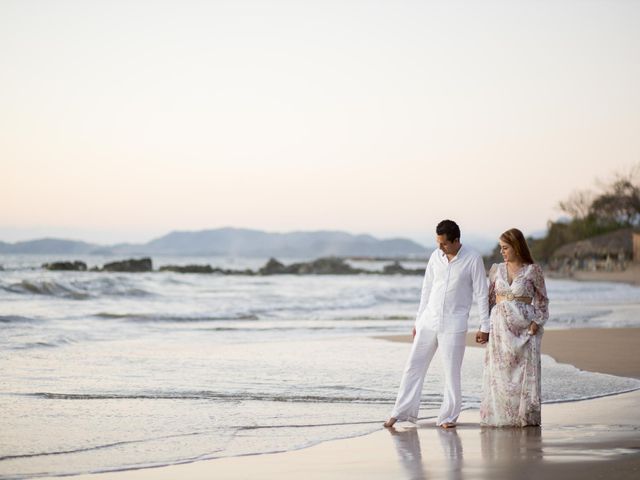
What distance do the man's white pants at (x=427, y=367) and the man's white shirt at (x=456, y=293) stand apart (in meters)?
0.09

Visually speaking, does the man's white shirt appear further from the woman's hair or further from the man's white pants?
the woman's hair

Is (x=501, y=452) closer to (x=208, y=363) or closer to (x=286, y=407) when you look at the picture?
(x=286, y=407)

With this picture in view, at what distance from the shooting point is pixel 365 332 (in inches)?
754

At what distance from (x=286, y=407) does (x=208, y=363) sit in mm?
3890

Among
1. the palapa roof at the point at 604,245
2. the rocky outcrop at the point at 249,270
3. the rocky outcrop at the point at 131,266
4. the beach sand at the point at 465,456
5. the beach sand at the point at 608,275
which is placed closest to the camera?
the beach sand at the point at 465,456

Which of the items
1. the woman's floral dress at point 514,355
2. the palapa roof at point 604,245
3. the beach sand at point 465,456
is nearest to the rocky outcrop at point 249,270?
the palapa roof at point 604,245

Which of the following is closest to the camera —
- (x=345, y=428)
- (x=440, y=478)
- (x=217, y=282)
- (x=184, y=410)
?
(x=440, y=478)

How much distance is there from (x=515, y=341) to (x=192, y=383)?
3968mm

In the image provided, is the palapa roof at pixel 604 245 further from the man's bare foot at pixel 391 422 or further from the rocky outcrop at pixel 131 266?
the man's bare foot at pixel 391 422

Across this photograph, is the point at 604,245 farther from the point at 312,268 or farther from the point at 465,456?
the point at 465,456

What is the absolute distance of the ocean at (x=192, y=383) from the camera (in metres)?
7.06

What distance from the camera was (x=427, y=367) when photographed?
7879 millimetres

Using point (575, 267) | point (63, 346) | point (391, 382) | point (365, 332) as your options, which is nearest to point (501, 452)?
point (391, 382)

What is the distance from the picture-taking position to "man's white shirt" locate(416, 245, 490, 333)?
25.8 feet
